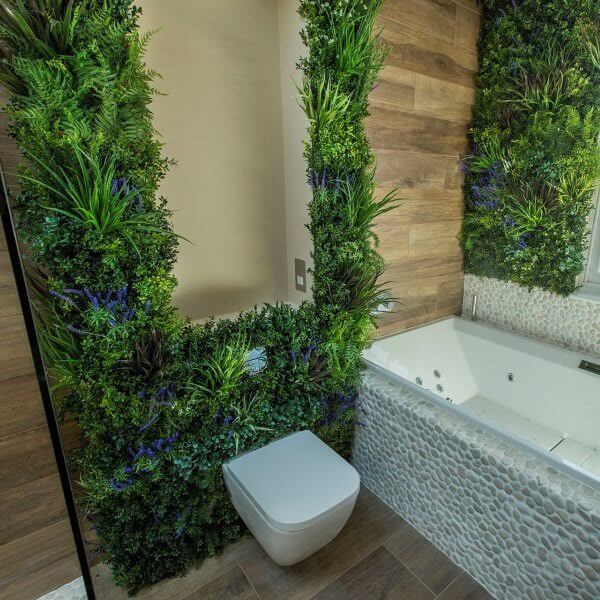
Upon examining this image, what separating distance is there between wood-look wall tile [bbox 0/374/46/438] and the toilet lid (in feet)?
2.47

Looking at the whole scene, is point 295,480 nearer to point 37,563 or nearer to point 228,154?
point 37,563

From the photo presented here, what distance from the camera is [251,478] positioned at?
4.84 feet

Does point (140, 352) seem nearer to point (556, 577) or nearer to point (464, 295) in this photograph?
point (556, 577)

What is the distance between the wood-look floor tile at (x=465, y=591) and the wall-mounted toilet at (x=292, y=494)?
53 cm

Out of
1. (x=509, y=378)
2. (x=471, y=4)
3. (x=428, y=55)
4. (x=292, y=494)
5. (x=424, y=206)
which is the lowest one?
(x=509, y=378)

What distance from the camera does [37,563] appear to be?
1.46 m

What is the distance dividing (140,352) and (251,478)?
0.68 meters

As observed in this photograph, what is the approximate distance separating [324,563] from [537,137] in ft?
8.20

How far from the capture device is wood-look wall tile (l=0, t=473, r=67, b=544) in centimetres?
137

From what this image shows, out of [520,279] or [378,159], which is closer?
[378,159]

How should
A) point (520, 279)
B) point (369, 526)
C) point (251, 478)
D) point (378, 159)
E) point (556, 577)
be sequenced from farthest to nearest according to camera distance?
point (520, 279)
point (378, 159)
point (369, 526)
point (251, 478)
point (556, 577)

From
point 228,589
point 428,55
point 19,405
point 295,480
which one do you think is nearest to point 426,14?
point 428,55

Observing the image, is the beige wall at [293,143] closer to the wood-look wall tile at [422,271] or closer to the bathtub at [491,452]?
the wood-look wall tile at [422,271]

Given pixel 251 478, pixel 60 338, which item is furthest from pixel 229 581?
pixel 60 338
